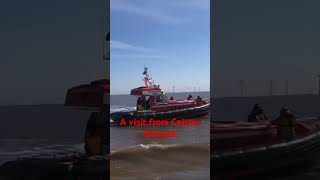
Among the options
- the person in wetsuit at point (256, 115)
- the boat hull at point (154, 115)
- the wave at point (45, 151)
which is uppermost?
the person in wetsuit at point (256, 115)

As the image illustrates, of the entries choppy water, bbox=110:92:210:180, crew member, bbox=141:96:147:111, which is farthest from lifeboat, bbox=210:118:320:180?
crew member, bbox=141:96:147:111

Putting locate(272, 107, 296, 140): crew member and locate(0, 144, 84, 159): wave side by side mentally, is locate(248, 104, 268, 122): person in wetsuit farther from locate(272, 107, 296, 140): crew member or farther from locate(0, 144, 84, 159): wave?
locate(0, 144, 84, 159): wave

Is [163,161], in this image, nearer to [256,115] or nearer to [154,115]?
[154,115]

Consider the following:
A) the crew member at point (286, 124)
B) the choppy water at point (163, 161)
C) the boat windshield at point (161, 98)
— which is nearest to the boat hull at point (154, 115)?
the choppy water at point (163, 161)

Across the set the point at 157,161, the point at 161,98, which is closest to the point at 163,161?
the point at 157,161

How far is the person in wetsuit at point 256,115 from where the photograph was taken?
2.06 metres

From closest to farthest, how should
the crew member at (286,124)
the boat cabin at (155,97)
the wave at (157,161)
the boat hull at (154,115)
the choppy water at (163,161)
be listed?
the crew member at (286,124) → the choppy water at (163,161) → the wave at (157,161) → the boat hull at (154,115) → the boat cabin at (155,97)

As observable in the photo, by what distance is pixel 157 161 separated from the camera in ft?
15.1

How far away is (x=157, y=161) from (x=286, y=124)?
267 cm

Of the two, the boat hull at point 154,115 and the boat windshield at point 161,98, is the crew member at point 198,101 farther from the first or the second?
the boat windshield at point 161,98

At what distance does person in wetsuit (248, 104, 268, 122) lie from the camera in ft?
6.75

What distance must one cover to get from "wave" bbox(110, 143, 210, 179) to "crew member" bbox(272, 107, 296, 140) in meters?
1.71

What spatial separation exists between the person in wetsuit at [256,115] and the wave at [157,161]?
1.70 metres

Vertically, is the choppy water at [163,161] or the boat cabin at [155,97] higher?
the boat cabin at [155,97]
